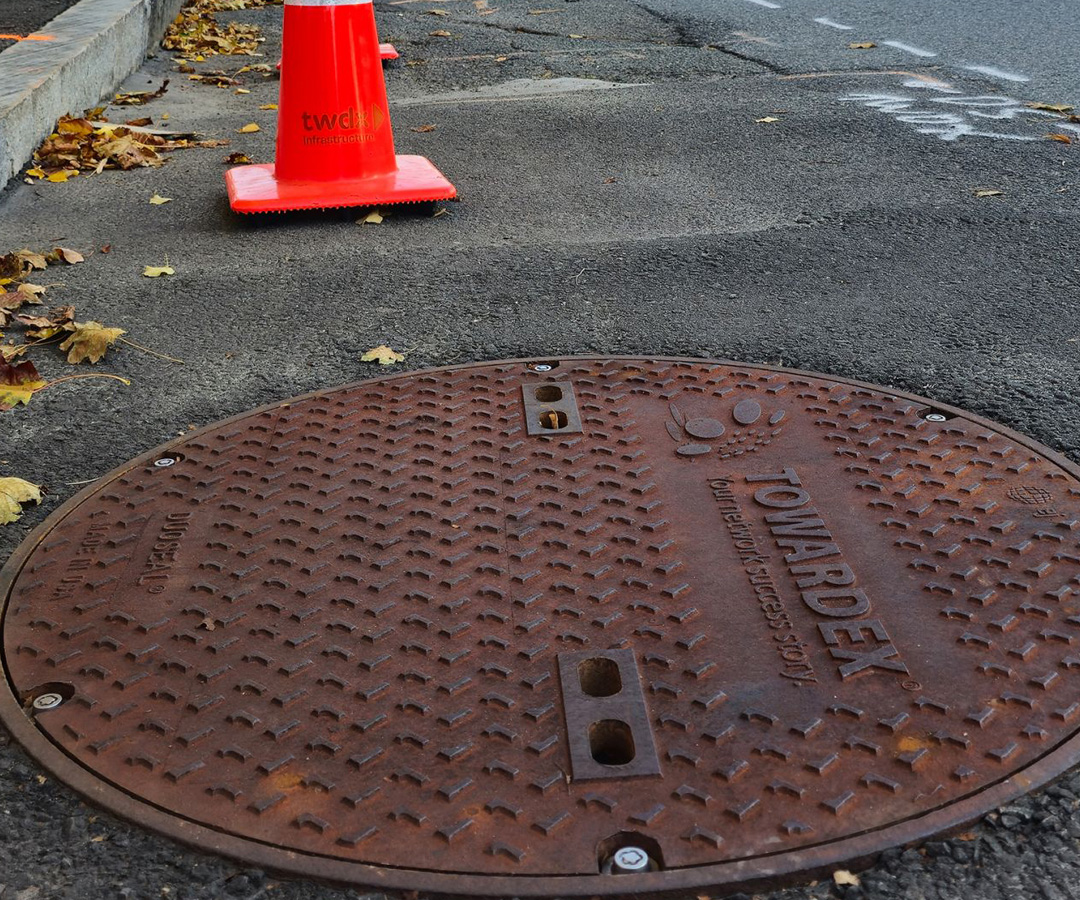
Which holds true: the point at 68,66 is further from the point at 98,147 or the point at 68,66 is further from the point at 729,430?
the point at 729,430

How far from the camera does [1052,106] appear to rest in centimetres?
494

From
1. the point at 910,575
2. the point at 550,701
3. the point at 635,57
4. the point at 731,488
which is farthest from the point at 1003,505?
the point at 635,57

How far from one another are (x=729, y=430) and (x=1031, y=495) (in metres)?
0.57

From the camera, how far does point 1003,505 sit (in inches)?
81.4

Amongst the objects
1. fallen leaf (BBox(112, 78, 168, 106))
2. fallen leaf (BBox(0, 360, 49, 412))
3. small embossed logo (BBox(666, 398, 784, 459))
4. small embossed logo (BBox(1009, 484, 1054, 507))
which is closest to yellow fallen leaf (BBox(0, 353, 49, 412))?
fallen leaf (BBox(0, 360, 49, 412))

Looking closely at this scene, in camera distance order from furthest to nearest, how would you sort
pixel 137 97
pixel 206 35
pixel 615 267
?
pixel 206 35, pixel 137 97, pixel 615 267

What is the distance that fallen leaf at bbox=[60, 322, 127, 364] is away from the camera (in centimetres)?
290

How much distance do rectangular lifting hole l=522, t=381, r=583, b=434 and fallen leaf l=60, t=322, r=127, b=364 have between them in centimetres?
112

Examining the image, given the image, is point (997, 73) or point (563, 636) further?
point (997, 73)

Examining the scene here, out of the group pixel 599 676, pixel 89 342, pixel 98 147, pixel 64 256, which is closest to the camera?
pixel 599 676

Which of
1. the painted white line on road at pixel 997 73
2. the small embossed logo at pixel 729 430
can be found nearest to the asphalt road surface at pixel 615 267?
the painted white line on road at pixel 997 73

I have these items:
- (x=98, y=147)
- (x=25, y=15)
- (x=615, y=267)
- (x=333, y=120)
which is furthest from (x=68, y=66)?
(x=615, y=267)

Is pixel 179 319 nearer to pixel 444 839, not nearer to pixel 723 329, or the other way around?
pixel 723 329

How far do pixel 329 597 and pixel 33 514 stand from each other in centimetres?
74
